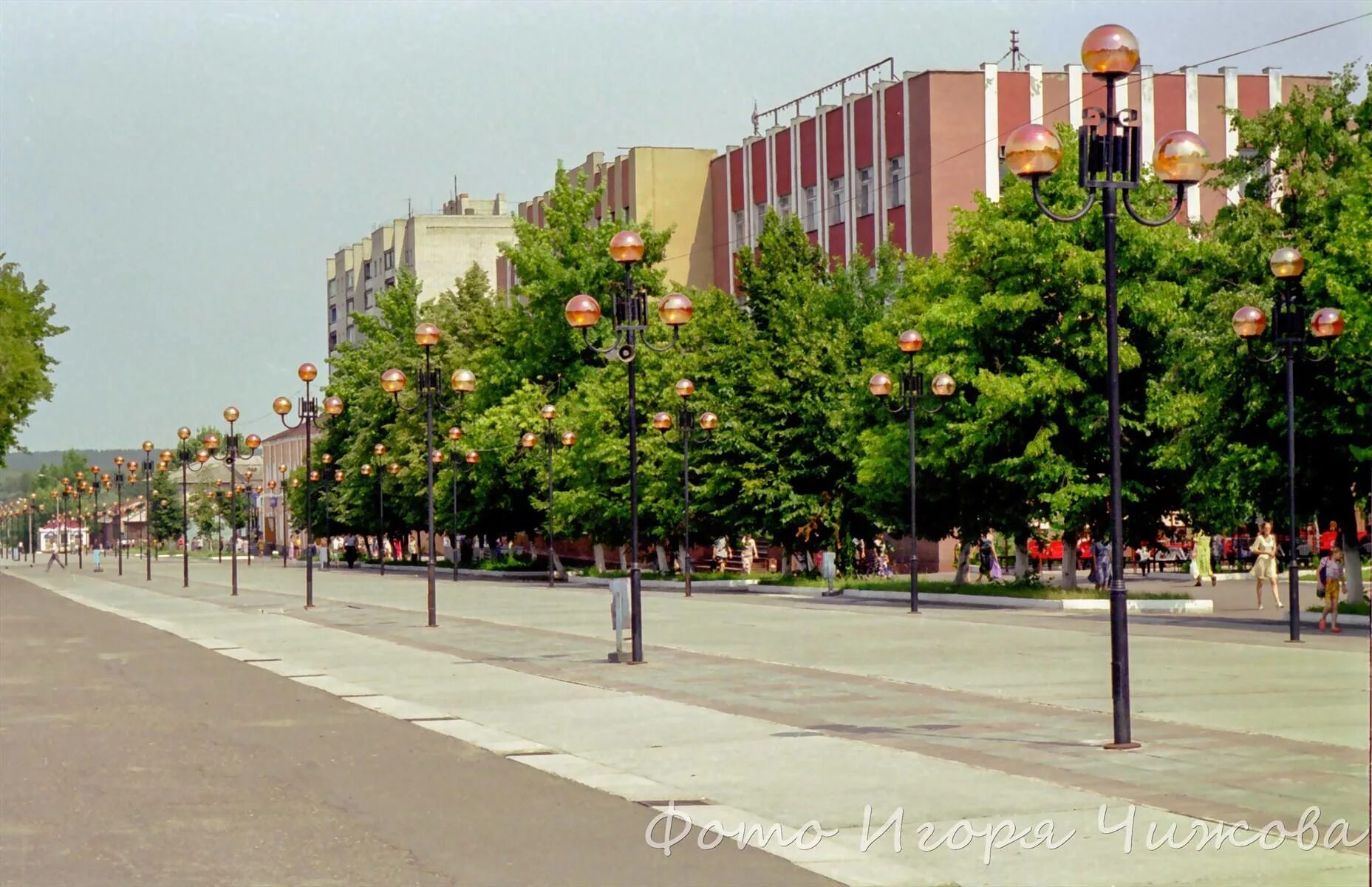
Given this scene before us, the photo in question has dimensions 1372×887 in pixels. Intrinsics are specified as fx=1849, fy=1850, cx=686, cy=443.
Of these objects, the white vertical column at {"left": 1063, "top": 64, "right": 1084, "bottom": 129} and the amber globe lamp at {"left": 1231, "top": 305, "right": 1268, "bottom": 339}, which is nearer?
the amber globe lamp at {"left": 1231, "top": 305, "right": 1268, "bottom": 339}

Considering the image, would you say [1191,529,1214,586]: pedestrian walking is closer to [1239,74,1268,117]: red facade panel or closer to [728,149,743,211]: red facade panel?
[1239,74,1268,117]: red facade panel

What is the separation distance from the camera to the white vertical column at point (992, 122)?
6116cm

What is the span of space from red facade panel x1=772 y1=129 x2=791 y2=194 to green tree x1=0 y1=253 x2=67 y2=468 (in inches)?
1135

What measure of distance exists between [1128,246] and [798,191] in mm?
31254

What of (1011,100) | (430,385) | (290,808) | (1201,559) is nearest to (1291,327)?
(430,385)

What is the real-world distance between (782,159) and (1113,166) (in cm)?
5904

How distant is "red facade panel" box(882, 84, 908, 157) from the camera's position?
206 ft

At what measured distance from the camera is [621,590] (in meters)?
23.9

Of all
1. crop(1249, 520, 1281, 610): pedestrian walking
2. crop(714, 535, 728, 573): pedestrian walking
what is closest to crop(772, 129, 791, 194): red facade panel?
crop(714, 535, 728, 573): pedestrian walking

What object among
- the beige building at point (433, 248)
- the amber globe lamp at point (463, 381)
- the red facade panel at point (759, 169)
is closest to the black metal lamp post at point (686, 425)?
the amber globe lamp at point (463, 381)

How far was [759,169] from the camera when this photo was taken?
75.1 meters

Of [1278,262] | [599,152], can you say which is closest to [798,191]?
[599,152]

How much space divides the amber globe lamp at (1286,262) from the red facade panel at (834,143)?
4198 cm

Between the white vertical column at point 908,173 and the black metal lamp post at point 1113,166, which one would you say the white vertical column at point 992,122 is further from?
the black metal lamp post at point 1113,166
